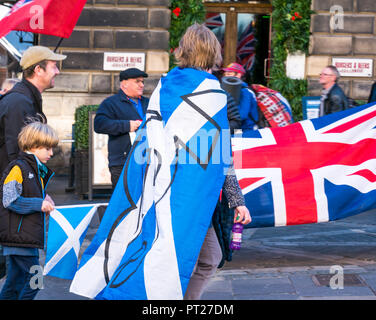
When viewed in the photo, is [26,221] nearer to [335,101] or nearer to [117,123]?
[117,123]

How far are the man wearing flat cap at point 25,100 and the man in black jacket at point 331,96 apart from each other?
3.81m

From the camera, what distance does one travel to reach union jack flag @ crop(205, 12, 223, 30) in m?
14.0

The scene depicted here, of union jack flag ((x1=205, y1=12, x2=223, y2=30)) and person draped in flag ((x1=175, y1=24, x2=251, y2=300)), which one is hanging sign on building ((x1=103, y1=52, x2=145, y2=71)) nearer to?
union jack flag ((x1=205, y1=12, x2=223, y2=30))

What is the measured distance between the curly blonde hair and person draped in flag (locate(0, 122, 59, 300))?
1.01 meters

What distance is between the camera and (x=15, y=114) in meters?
4.66

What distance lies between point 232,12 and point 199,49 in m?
10.3

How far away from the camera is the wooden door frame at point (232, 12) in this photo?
14.0 meters

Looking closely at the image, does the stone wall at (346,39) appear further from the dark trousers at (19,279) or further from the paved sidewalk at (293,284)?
the dark trousers at (19,279)

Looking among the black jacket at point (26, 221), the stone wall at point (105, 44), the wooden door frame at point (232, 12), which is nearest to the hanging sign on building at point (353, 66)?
the wooden door frame at point (232, 12)

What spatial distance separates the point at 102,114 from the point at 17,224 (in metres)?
2.52

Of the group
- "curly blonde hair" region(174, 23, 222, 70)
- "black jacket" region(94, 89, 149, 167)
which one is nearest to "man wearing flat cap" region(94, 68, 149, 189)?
"black jacket" region(94, 89, 149, 167)
